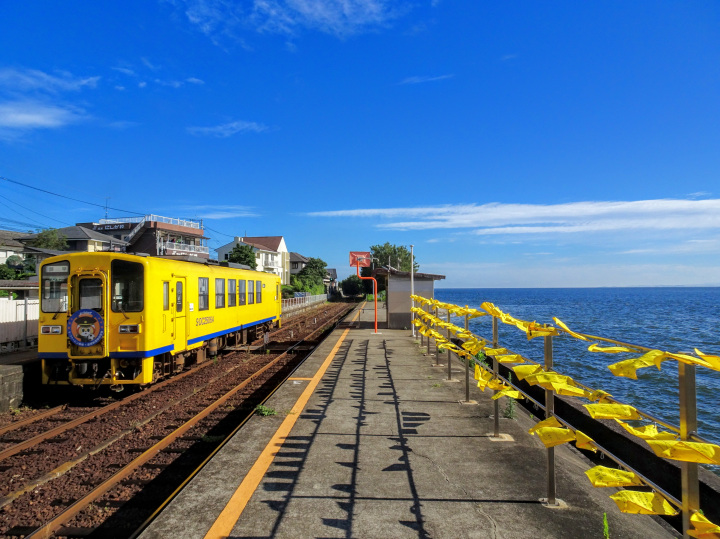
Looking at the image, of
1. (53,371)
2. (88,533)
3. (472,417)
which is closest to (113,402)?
(53,371)

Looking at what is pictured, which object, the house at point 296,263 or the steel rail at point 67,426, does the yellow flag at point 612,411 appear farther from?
the house at point 296,263

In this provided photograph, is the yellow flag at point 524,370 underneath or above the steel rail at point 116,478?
above

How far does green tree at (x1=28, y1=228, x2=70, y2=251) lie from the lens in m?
36.4

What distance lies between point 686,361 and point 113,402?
894 cm

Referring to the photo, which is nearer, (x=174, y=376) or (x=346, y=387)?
(x=346, y=387)

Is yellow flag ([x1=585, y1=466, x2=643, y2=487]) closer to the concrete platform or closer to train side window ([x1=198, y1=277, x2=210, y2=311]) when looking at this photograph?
the concrete platform

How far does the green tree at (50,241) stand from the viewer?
36.4 meters

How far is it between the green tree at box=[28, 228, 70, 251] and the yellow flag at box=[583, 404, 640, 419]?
4125 cm

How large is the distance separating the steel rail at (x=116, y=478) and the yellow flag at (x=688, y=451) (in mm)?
4582

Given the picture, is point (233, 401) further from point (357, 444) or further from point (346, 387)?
point (357, 444)

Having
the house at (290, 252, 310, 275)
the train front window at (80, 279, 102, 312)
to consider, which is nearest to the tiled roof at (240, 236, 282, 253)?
the house at (290, 252, 310, 275)

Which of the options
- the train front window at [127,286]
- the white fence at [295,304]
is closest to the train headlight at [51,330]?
the train front window at [127,286]

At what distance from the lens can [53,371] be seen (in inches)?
340

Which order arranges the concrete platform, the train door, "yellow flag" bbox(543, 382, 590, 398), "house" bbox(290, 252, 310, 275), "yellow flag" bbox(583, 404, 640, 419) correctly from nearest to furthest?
"yellow flag" bbox(583, 404, 640, 419) → "yellow flag" bbox(543, 382, 590, 398) → the concrete platform → the train door → "house" bbox(290, 252, 310, 275)
